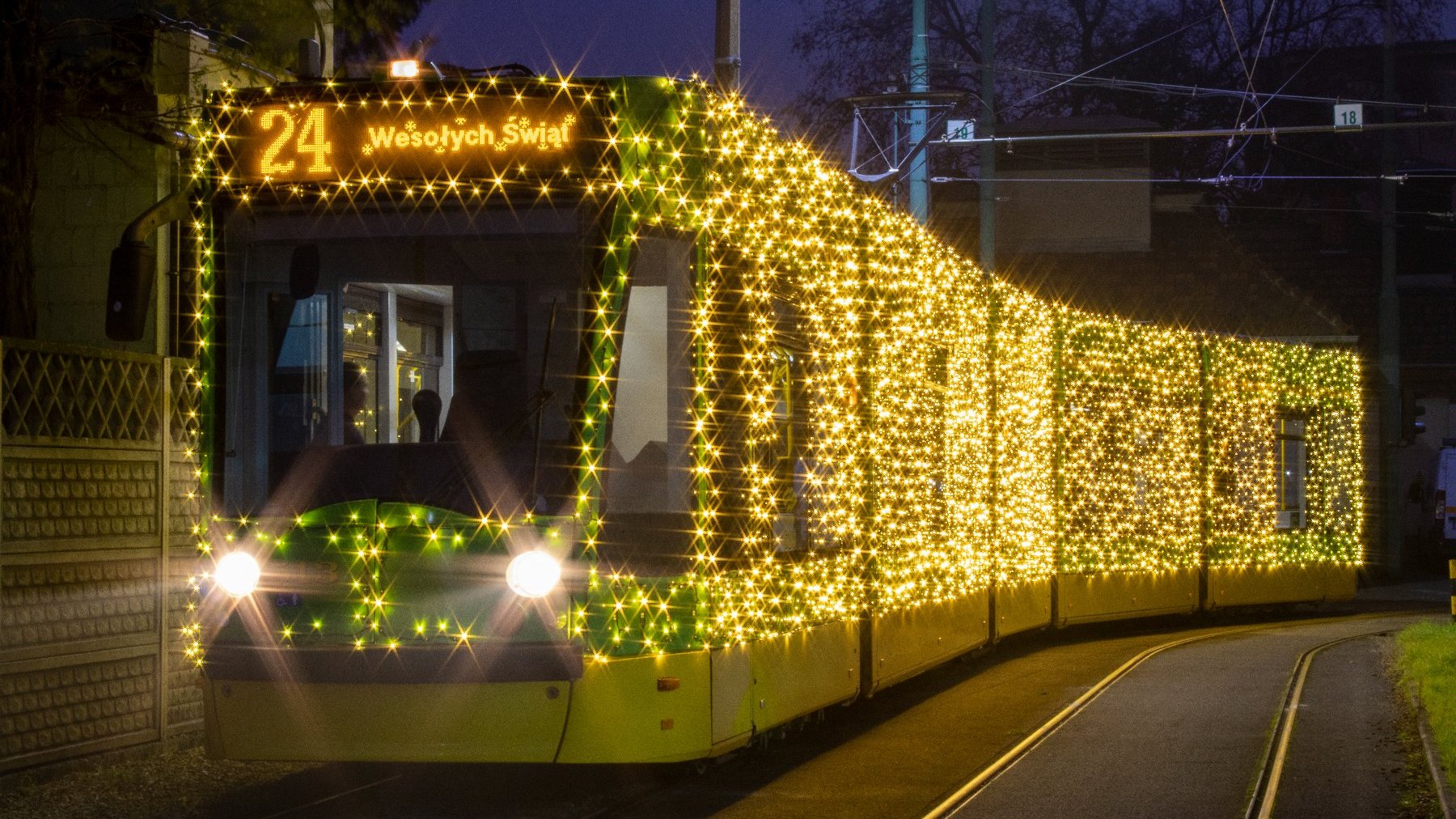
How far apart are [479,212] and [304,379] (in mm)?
1055

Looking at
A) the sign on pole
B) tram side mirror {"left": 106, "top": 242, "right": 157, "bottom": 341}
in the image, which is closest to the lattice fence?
tram side mirror {"left": 106, "top": 242, "right": 157, "bottom": 341}

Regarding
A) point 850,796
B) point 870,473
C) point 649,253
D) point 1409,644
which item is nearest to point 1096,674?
point 1409,644

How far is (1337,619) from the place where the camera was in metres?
20.6

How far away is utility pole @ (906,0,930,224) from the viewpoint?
22.9m

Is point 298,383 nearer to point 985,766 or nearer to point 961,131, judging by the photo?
point 985,766

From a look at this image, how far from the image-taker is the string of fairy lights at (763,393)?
739cm

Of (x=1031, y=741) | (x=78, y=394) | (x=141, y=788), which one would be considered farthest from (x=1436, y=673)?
(x=78, y=394)

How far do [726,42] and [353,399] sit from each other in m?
7.87

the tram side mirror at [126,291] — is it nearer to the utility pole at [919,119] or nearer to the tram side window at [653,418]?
the tram side window at [653,418]

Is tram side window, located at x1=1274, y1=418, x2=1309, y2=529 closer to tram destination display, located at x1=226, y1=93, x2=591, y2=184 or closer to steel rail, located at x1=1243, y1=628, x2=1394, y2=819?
steel rail, located at x1=1243, y1=628, x2=1394, y2=819

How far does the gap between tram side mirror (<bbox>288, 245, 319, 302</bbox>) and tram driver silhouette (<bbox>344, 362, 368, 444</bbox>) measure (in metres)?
0.37

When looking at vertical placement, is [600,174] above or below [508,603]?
above

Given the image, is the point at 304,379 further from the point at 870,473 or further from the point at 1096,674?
the point at 1096,674

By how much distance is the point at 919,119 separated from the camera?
912 inches
